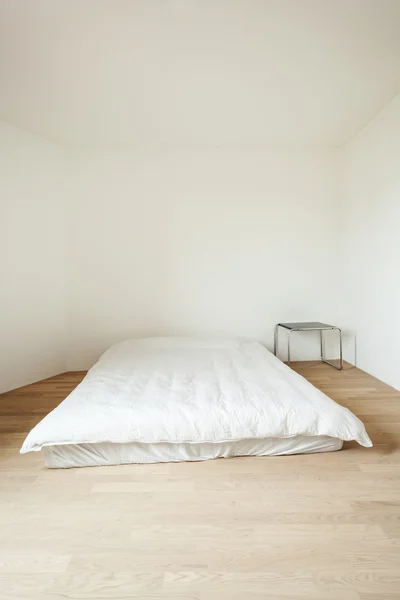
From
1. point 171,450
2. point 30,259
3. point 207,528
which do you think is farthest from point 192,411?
point 30,259

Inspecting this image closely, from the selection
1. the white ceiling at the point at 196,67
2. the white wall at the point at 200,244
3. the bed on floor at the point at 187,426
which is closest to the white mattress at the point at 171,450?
the bed on floor at the point at 187,426

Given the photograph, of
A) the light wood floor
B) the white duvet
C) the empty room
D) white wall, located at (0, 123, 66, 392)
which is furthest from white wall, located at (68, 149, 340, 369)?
the light wood floor

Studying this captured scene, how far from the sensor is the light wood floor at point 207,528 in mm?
1109

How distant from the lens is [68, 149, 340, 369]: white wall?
3.87m

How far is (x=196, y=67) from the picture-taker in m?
2.46

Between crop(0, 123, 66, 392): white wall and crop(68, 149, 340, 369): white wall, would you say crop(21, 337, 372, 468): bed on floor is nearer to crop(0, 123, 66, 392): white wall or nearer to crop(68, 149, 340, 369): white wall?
crop(0, 123, 66, 392): white wall

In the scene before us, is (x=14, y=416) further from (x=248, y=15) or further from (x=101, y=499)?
(x=248, y=15)

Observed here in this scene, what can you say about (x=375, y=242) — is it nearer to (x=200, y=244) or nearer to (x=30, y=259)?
(x=200, y=244)

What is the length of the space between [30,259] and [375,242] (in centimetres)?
330

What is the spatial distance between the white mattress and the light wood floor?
42 mm

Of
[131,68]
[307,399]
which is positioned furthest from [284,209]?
[307,399]

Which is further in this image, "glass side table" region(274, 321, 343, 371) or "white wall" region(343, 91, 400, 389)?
"glass side table" region(274, 321, 343, 371)

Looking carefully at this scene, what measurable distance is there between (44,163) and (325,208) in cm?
304

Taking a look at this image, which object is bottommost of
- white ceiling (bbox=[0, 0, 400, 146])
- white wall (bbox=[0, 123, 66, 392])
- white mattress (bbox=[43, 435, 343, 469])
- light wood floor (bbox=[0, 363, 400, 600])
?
light wood floor (bbox=[0, 363, 400, 600])
